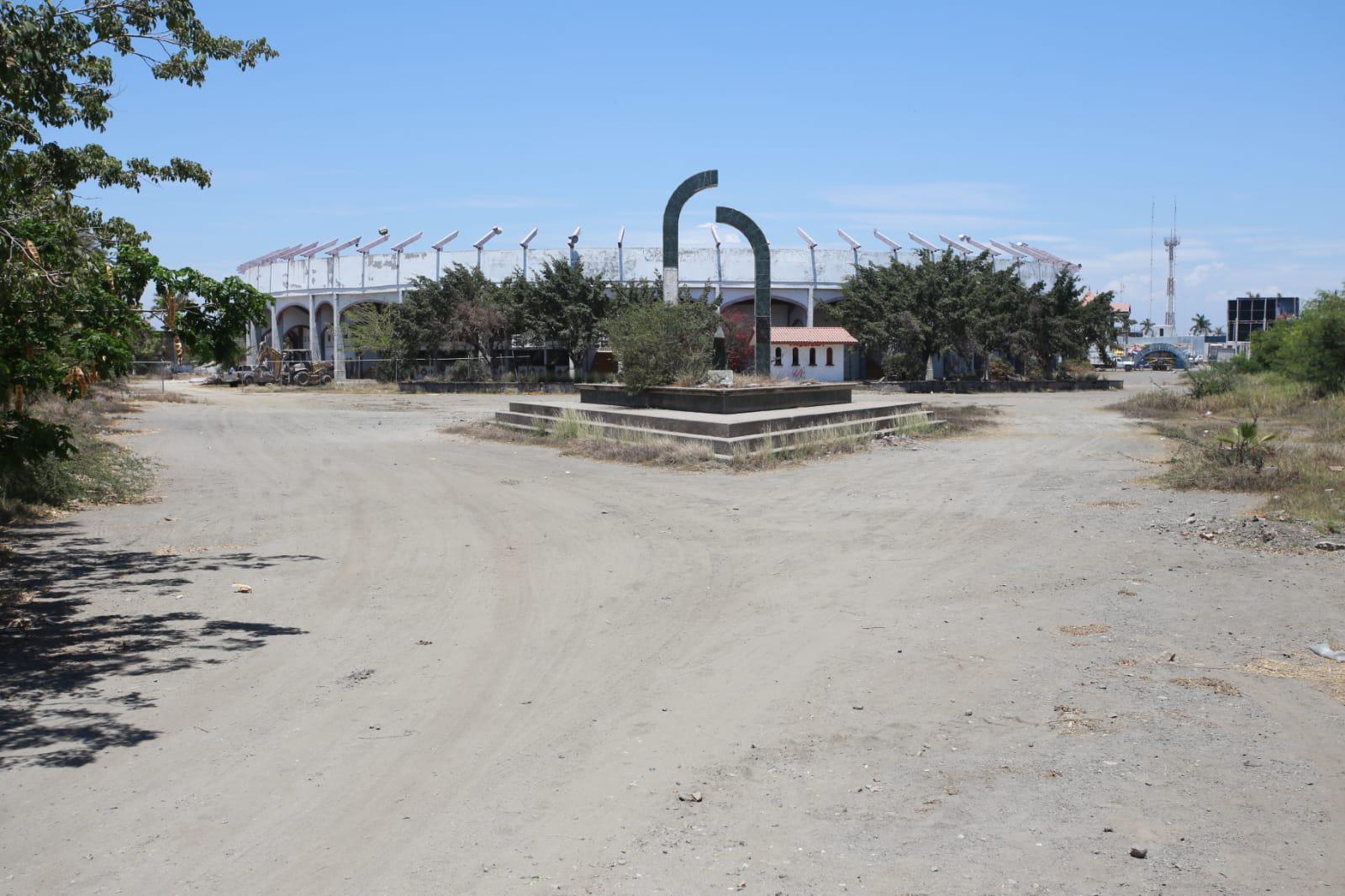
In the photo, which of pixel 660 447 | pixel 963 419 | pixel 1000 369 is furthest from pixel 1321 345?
pixel 1000 369

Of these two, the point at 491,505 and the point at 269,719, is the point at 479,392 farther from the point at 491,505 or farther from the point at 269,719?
the point at 269,719

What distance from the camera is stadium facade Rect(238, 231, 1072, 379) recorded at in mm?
53750

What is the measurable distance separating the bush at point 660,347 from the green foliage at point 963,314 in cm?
2502

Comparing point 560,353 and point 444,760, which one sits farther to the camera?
point 560,353

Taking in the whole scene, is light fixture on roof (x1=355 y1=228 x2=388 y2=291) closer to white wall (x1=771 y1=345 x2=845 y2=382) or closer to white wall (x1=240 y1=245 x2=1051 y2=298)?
white wall (x1=240 y1=245 x2=1051 y2=298)

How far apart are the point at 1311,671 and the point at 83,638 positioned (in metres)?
7.77

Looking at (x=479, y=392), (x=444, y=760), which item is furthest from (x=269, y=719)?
(x=479, y=392)

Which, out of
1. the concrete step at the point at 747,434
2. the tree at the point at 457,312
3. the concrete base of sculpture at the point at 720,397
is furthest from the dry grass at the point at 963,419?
the tree at the point at 457,312

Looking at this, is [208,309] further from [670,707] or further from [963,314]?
[963,314]

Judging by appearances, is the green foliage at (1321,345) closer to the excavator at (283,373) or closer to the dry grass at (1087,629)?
the dry grass at (1087,629)

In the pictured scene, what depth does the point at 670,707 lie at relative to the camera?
18.9ft

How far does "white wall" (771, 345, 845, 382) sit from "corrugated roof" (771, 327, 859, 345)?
0.31 metres

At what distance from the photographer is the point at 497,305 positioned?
49.0 m

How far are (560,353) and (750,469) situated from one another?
3868 centimetres
